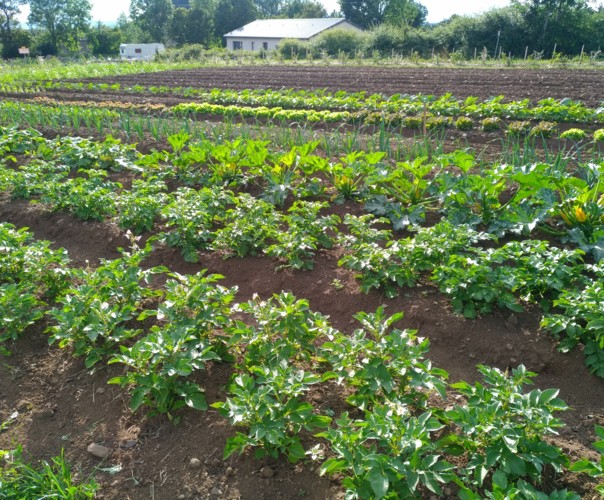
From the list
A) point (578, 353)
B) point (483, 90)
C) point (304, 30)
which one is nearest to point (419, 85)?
point (483, 90)

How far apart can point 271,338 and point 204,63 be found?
100 feet

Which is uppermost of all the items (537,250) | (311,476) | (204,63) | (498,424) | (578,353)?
(204,63)

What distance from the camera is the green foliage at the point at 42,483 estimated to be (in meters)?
2.39

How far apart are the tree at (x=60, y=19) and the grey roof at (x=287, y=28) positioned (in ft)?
69.6

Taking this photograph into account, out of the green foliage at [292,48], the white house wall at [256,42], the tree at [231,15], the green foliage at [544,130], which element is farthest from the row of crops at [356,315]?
the tree at [231,15]

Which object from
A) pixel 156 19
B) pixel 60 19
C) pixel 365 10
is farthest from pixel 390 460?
pixel 156 19

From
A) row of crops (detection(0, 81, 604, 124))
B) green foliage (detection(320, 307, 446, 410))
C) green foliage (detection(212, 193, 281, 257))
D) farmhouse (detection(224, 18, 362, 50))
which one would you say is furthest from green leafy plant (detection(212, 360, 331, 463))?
farmhouse (detection(224, 18, 362, 50))

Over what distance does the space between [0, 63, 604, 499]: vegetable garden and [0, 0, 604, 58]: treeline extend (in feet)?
74.2

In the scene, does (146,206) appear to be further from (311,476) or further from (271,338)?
(311,476)

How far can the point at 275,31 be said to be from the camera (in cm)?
5119

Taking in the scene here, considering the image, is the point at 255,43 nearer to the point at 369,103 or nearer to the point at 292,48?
the point at 292,48

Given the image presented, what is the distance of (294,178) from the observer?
563 centimetres

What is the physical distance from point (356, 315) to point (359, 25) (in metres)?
64.6

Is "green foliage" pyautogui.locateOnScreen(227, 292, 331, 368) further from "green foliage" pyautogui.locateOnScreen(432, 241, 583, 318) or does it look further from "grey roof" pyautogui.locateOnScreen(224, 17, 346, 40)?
"grey roof" pyautogui.locateOnScreen(224, 17, 346, 40)
